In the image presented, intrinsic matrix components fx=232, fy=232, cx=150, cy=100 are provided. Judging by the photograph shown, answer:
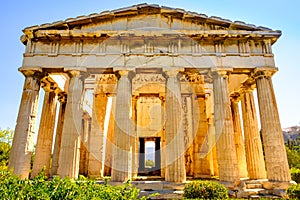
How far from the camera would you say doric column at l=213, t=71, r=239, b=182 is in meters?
14.3

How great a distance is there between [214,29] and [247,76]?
4.51m

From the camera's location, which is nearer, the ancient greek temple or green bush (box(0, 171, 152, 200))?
green bush (box(0, 171, 152, 200))

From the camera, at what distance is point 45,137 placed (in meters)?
17.9

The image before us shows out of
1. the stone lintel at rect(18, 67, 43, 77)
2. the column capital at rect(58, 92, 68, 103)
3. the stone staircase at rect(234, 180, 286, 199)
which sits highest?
the stone lintel at rect(18, 67, 43, 77)

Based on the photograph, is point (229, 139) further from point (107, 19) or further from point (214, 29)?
point (107, 19)

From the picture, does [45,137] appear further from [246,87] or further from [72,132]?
[246,87]

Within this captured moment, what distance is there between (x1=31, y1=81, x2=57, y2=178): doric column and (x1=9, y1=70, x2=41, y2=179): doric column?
204 centimetres

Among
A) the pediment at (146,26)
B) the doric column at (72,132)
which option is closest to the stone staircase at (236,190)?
the doric column at (72,132)

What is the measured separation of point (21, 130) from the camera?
1498cm

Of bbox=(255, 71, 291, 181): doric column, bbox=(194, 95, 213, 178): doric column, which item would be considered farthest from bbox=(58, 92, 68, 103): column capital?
bbox=(255, 71, 291, 181): doric column

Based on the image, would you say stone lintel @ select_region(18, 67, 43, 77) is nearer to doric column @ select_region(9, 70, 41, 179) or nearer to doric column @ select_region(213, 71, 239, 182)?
doric column @ select_region(9, 70, 41, 179)

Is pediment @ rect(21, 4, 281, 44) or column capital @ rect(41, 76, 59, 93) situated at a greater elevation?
pediment @ rect(21, 4, 281, 44)

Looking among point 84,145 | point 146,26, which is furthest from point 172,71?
point 84,145

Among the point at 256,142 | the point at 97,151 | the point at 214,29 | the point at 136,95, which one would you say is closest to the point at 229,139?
the point at 256,142
